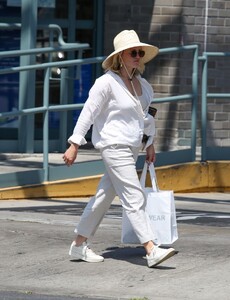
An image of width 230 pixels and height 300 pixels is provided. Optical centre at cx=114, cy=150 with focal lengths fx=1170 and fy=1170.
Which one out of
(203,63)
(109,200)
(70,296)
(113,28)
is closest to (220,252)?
(109,200)

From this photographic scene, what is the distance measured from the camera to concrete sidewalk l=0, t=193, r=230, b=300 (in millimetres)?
7500

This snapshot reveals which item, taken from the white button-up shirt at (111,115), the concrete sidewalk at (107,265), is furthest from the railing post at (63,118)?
the white button-up shirt at (111,115)

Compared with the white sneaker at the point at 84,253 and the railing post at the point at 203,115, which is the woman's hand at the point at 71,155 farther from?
the railing post at the point at 203,115

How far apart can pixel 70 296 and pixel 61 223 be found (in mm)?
2837

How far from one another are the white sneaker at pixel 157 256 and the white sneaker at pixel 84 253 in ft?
1.50

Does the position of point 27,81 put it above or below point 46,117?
above

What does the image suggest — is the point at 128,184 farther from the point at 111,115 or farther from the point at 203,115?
the point at 203,115

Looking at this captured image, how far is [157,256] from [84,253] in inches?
24.2

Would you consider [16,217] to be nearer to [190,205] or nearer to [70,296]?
[190,205]

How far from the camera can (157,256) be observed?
316 inches

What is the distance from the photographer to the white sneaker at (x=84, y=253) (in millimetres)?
8375

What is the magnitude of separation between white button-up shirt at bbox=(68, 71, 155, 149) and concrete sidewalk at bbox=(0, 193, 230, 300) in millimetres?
892

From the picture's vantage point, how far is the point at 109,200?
832 centimetres

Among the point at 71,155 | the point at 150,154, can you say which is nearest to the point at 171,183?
the point at 150,154
